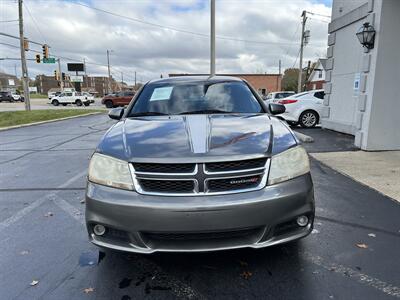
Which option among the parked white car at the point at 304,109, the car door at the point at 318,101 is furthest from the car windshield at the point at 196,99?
the car door at the point at 318,101

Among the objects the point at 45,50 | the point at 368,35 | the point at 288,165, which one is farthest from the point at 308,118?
the point at 45,50

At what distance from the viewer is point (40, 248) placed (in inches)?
129

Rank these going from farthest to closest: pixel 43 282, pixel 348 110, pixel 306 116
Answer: pixel 306 116 → pixel 348 110 → pixel 43 282

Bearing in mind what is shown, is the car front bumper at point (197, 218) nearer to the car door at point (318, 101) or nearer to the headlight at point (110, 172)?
the headlight at point (110, 172)

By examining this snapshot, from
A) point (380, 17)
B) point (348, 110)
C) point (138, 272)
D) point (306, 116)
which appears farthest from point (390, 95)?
point (138, 272)

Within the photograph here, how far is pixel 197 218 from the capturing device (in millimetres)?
2332

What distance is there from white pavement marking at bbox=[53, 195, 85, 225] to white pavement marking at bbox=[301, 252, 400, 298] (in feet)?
8.23

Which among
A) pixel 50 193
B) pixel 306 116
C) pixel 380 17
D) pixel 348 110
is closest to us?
pixel 50 193

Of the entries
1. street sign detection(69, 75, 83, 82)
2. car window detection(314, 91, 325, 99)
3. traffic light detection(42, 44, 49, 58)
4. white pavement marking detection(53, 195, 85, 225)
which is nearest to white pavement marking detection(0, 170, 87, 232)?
white pavement marking detection(53, 195, 85, 225)

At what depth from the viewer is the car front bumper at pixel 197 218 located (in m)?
2.35

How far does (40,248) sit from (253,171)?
224cm

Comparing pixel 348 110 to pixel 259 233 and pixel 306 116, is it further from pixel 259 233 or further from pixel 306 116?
pixel 259 233

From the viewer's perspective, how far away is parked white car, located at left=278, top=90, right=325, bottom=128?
41.7 feet

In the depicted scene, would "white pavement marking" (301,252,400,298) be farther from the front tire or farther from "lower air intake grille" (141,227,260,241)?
the front tire
